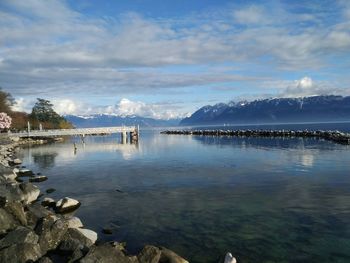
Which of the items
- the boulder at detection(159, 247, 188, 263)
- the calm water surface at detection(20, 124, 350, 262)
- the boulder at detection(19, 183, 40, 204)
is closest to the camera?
the boulder at detection(159, 247, 188, 263)

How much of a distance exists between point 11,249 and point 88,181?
23.7 m

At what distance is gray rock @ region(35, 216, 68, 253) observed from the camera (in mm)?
15742

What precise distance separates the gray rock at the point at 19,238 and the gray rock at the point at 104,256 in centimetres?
317

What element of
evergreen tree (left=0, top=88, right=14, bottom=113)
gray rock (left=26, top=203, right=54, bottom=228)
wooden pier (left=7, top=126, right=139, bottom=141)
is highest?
evergreen tree (left=0, top=88, right=14, bottom=113)

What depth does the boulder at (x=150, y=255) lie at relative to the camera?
15.0 m

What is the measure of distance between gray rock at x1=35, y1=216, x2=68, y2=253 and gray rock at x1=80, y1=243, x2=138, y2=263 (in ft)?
10.1

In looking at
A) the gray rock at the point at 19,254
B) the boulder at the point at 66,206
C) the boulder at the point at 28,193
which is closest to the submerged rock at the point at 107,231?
the boulder at the point at 66,206

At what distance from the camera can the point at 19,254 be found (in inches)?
548

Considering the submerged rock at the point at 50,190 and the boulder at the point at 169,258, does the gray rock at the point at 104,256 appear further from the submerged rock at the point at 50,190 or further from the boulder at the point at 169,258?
the submerged rock at the point at 50,190

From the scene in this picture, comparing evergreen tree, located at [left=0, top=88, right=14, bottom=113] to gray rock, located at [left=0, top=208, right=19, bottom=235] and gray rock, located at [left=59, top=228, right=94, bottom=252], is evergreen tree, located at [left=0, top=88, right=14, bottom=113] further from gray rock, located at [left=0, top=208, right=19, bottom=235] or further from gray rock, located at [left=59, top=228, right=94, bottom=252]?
gray rock, located at [left=59, top=228, right=94, bottom=252]

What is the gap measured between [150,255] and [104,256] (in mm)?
2220

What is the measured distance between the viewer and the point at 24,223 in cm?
1850

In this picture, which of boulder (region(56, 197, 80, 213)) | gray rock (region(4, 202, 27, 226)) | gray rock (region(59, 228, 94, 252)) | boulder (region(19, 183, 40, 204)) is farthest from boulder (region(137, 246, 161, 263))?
boulder (region(19, 183, 40, 204))

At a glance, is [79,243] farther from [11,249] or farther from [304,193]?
[304,193]
